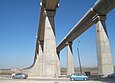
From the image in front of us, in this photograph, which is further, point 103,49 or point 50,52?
point 103,49

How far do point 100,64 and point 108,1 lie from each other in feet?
39.4

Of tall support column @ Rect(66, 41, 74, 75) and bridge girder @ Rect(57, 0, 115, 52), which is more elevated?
bridge girder @ Rect(57, 0, 115, 52)

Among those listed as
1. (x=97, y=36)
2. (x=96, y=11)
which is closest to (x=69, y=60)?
(x=97, y=36)

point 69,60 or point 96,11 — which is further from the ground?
point 96,11

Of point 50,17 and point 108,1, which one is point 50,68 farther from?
point 108,1

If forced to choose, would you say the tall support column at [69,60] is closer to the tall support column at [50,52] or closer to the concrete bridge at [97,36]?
the concrete bridge at [97,36]

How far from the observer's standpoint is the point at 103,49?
38406 mm

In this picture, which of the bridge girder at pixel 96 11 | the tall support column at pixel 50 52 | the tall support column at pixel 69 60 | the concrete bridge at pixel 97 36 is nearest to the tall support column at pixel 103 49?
the concrete bridge at pixel 97 36

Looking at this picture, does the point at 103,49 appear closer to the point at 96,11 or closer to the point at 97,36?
the point at 97,36

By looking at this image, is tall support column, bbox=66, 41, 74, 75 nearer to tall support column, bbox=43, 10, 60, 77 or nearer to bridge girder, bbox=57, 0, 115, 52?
bridge girder, bbox=57, 0, 115, 52

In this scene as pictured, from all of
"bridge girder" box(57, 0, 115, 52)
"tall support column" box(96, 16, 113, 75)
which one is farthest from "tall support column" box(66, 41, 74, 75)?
"tall support column" box(96, 16, 113, 75)

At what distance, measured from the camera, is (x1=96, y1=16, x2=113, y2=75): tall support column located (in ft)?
124

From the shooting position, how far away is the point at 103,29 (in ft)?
129

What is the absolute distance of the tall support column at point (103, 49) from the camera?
37.8 m
